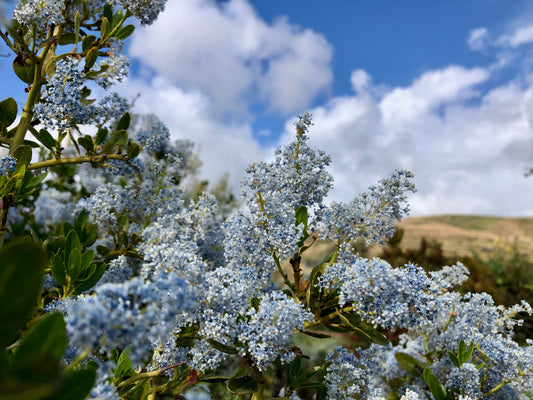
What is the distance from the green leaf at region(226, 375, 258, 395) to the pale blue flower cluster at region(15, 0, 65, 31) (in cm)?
193

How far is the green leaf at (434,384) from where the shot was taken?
1.71 m

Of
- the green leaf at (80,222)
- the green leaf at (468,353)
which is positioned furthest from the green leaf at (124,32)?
the green leaf at (468,353)

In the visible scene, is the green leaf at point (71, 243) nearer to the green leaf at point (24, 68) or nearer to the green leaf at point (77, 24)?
the green leaf at point (24, 68)

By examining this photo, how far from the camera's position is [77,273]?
1.58 m

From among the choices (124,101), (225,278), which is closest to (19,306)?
(225,278)

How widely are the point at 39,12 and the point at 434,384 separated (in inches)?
103

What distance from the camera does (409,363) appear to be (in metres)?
2.17

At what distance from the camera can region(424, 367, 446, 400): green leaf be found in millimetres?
1714

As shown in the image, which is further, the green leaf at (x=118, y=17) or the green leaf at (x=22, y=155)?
the green leaf at (x=118, y=17)

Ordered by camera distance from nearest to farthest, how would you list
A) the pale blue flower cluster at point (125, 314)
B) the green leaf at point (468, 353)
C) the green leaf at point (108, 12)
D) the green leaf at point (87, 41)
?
1. the pale blue flower cluster at point (125, 314)
2. the green leaf at point (468, 353)
3. the green leaf at point (87, 41)
4. the green leaf at point (108, 12)

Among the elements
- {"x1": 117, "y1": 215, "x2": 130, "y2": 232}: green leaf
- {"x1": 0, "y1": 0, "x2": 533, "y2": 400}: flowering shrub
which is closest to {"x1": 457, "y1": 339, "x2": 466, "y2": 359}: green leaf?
{"x1": 0, "y1": 0, "x2": 533, "y2": 400}: flowering shrub

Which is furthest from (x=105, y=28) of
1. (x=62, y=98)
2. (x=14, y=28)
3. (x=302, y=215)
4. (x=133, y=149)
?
(x=302, y=215)

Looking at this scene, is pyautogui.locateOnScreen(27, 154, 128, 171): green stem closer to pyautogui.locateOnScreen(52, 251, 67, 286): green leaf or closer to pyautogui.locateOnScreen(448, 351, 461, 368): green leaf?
pyautogui.locateOnScreen(52, 251, 67, 286): green leaf

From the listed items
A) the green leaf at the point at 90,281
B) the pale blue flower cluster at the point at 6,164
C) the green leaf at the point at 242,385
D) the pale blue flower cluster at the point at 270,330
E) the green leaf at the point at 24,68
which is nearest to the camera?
the pale blue flower cluster at the point at 270,330
